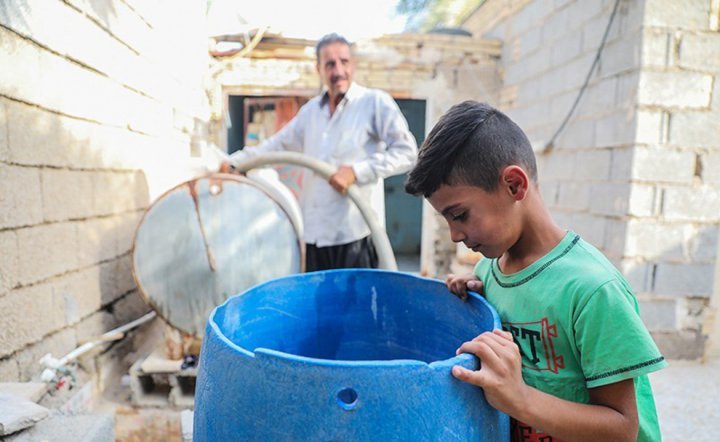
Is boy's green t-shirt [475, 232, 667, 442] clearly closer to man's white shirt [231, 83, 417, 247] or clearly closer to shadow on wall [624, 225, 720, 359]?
man's white shirt [231, 83, 417, 247]

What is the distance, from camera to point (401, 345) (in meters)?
1.13

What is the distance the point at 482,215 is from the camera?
2.85 ft

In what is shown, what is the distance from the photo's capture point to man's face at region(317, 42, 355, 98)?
2475mm

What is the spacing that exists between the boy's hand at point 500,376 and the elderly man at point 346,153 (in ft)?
5.78

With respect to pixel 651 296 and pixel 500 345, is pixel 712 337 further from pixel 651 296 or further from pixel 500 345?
pixel 500 345

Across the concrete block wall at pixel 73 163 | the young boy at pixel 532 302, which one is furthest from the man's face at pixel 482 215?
the concrete block wall at pixel 73 163

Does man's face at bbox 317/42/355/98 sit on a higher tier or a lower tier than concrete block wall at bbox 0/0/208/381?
higher

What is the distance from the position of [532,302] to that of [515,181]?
22 cm

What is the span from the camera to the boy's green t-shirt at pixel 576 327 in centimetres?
69

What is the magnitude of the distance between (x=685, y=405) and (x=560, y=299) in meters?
2.46

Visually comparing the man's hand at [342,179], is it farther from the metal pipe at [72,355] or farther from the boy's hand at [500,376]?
the boy's hand at [500,376]

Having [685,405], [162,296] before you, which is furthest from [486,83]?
[162,296]

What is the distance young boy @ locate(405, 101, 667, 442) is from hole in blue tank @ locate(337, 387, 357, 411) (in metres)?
0.14


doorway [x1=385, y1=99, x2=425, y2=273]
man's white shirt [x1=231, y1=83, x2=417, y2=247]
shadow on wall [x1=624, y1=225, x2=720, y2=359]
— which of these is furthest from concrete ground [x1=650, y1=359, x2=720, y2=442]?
doorway [x1=385, y1=99, x2=425, y2=273]
